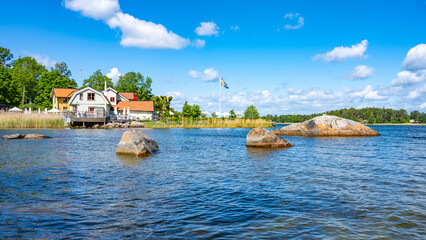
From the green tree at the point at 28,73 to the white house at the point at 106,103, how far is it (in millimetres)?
26898

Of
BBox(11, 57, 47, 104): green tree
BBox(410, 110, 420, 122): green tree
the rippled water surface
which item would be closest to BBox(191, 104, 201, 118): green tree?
BBox(11, 57, 47, 104): green tree

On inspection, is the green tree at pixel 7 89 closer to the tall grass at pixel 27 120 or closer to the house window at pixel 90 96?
the house window at pixel 90 96

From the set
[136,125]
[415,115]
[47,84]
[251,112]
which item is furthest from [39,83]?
[415,115]

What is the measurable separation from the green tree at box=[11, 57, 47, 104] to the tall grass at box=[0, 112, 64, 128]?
39.2 metres

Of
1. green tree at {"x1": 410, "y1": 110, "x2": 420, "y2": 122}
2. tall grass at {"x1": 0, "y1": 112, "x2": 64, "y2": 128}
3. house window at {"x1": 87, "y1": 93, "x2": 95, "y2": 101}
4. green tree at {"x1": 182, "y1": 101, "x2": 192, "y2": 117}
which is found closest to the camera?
tall grass at {"x1": 0, "y1": 112, "x2": 64, "y2": 128}

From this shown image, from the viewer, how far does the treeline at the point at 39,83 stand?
66.9 meters

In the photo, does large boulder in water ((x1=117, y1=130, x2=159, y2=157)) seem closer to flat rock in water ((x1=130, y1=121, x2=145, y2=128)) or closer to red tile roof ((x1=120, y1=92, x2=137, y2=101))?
flat rock in water ((x1=130, y1=121, x2=145, y2=128))

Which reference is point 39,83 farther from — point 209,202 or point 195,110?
point 209,202

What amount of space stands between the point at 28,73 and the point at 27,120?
49.7 meters

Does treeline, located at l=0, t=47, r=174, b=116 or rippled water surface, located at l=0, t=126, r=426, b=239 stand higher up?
treeline, located at l=0, t=47, r=174, b=116

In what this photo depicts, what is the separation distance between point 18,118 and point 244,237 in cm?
4826

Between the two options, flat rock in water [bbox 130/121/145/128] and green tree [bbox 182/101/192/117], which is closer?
flat rock in water [bbox 130/121/145/128]

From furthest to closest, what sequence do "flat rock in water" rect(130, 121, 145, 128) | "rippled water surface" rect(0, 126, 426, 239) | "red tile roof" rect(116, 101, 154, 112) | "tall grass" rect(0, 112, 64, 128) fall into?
"red tile roof" rect(116, 101, 154, 112) < "flat rock in water" rect(130, 121, 145, 128) < "tall grass" rect(0, 112, 64, 128) < "rippled water surface" rect(0, 126, 426, 239)

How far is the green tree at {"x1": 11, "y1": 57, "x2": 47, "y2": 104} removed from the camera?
78037 mm
